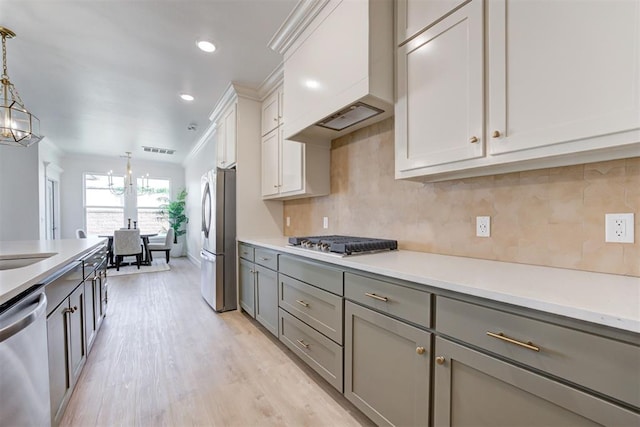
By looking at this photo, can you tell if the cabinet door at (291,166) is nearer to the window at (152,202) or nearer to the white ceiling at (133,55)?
the white ceiling at (133,55)

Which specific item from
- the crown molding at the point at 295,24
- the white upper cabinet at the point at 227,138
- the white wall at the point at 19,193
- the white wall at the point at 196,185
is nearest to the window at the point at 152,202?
the white wall at the point at 196,185

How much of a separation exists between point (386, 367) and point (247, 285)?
203 centimetres

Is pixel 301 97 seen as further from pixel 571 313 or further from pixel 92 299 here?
pixel 92 299

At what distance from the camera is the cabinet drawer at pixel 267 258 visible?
2410mm

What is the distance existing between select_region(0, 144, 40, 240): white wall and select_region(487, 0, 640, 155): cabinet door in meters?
6.90

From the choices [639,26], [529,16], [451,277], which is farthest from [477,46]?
[451,277]

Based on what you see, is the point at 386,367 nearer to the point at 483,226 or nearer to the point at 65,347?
the point at 483,226

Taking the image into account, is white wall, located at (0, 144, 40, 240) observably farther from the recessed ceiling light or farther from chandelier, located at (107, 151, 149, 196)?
the recessed ceiling light

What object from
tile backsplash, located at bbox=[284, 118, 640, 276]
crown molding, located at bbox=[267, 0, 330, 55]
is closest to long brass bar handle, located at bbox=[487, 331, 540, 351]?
tile backsplash, located at bbox=[284, 118, 640, 276]

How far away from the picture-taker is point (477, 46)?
1.24m

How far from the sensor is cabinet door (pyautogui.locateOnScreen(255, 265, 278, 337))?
2.42 m

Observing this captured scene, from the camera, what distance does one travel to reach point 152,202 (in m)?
7.81

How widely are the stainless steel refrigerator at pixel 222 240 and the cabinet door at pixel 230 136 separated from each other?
8.9 inches

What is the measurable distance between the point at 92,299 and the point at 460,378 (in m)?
2.77
